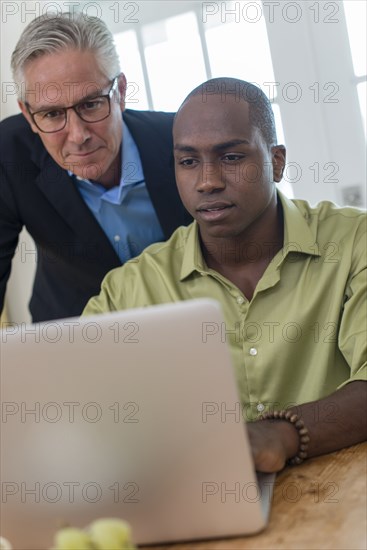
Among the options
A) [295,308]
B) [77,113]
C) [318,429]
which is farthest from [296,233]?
[77,113]

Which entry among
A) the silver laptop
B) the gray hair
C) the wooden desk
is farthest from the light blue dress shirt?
the silver laptop

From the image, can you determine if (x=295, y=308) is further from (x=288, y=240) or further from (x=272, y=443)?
(x=272, y=443)

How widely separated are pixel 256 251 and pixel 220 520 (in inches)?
27.3

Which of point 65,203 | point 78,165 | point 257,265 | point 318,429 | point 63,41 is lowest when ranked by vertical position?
point 318,429

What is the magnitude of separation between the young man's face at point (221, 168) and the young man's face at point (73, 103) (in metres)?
0.35

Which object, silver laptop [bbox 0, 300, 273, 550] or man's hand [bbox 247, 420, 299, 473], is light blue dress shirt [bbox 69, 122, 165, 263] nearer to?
man's hand [bbox 247, 420, 299, 473]

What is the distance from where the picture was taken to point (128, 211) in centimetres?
207

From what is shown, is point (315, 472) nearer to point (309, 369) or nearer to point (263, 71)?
point (309, 369)

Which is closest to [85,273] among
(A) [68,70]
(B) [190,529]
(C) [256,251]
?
(A) [68,70]

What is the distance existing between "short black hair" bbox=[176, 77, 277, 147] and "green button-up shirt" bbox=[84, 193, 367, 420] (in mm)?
159

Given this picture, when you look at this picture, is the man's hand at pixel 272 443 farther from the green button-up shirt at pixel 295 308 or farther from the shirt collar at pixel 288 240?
the shirt collar at pixel 288 240

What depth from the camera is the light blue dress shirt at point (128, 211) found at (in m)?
2.04

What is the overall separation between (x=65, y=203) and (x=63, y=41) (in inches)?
16.0

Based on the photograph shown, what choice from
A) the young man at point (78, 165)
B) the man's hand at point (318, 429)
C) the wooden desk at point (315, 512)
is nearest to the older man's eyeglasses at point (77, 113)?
the young man at point (78, 165)
